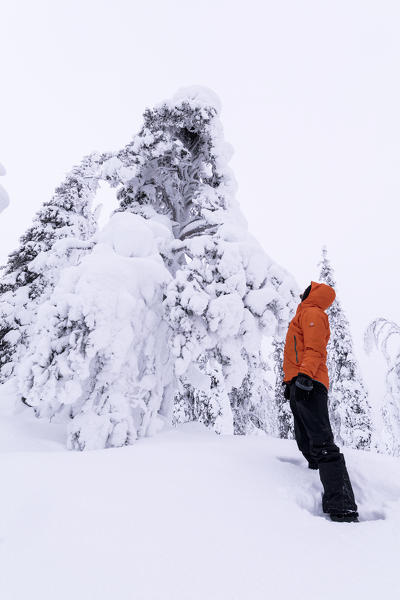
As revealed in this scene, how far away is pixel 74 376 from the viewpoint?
14.3 feet

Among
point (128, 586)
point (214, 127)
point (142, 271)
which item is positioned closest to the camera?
point (128, 586)

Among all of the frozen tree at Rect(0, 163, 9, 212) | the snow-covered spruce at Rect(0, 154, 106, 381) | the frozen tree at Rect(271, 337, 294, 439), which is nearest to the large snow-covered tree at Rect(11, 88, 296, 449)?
the frozen tree at Rect(0, 163, 9, 212)

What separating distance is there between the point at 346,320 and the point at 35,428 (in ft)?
47.6

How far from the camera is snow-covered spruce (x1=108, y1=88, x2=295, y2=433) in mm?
5094

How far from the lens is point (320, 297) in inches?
135

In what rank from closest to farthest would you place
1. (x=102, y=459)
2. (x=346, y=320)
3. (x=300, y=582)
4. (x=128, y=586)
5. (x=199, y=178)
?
(x=128, y=586)
(x=300, y=582)
(x=102, y=459)
(x=199, y=178)
(x=346, y=320)

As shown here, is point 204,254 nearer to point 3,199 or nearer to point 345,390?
point 3,199

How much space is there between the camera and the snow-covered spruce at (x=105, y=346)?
434 centimetres

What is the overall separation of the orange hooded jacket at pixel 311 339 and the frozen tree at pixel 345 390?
1256cm

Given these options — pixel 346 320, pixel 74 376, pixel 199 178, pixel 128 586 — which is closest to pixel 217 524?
pixel 128 586

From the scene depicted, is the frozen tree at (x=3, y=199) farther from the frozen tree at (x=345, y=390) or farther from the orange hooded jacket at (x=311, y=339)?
the frozen tree at (x=345, y=390)

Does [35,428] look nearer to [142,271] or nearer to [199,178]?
[142,271]

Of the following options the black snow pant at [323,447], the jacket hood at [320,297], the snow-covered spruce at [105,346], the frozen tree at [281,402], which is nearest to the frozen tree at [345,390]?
the frozen tree at [281,402]

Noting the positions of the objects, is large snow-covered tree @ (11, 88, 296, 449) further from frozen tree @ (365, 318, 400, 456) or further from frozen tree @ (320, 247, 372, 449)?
frozen tree @ (320, 247, 372, 449)
